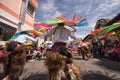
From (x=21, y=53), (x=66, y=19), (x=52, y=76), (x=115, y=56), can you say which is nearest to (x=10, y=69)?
(x=21, y=53)

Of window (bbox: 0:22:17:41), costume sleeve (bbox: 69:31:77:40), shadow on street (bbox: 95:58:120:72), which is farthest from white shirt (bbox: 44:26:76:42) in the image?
window (bbox: 0:22:17:41)

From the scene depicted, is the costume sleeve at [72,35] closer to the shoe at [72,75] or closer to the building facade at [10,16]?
the shoe at [72,75]

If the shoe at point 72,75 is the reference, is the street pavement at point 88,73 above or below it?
below

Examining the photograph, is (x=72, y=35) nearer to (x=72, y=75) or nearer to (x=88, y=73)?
(x=72, y=75)

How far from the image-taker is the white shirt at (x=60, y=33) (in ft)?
16.3

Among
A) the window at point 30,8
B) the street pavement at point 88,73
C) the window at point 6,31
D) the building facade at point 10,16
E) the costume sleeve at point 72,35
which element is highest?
the window at point 30,8

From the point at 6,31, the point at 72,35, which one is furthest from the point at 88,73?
the point at 6,31

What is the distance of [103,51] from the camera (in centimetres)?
1460

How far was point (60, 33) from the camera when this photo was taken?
5012 mm

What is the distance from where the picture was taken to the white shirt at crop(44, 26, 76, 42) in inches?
196

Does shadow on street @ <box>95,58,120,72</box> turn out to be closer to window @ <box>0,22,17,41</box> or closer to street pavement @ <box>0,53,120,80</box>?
street pavement @ <box>0,53,120,80</box>

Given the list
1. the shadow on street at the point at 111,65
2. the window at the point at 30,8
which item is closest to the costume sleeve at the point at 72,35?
the shadow on street at the point at 111,65

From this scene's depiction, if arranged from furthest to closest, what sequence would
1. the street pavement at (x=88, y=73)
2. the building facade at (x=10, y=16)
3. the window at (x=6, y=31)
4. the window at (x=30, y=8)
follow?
the window at (x=30, y=8) < the window at (x=6, y=31) < the building facade at (x=10, y=16) < the street pavement at (x=88, y=73)

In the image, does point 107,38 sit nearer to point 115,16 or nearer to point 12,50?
point 115,16
